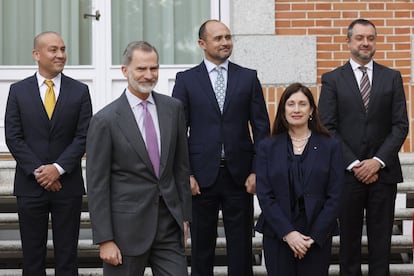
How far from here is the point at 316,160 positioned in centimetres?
620

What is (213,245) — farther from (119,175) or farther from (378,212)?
(119,175)

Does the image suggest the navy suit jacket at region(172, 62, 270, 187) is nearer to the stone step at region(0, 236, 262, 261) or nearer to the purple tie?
the stone step at region(0, 236, 262, 261)

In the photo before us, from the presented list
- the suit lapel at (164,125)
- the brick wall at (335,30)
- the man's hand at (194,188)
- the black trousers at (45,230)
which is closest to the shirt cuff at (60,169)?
the black trousers at (45,230)

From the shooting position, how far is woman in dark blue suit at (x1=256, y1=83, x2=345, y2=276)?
610 centimetres

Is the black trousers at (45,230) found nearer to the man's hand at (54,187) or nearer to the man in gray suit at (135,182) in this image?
the man's hand at (54,187)

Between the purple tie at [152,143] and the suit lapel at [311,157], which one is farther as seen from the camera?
the suit lapel at [311,157]

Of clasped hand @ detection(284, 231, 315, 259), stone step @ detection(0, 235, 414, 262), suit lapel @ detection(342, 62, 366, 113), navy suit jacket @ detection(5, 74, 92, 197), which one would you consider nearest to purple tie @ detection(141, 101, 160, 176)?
clasped hand @ detection(284, 231, 315, 259)

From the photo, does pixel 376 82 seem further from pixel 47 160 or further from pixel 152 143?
pixel 47 160

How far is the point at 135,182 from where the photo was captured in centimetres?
567

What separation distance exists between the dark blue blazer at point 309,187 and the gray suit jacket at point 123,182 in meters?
0.71

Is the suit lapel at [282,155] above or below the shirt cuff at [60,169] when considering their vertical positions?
above

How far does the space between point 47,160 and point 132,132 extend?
5.51 feet

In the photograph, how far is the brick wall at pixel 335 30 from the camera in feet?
29.9


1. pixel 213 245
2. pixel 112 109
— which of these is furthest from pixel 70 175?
pixel 112 109
